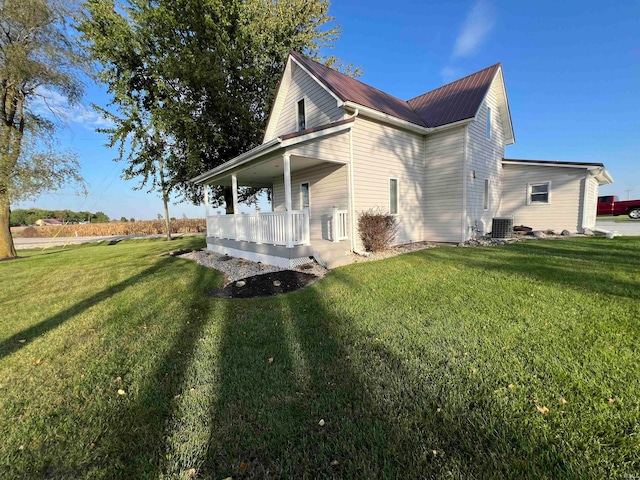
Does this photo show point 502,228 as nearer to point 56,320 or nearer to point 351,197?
point 351,197

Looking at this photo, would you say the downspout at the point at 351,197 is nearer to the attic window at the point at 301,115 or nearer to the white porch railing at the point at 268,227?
the white porch railing at the point at 268,227

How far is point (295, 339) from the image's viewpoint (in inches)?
136

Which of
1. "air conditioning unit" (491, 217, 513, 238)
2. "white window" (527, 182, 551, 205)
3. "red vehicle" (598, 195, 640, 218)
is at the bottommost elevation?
"air conditioning unit" (491, 217, 513, 238)

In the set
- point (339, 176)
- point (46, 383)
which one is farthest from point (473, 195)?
point (46, 383)

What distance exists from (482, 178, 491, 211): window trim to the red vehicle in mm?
20278

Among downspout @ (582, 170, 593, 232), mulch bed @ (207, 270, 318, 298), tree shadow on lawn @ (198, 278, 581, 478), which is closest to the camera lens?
tree shadow on lawn @ (198, 278, 581, 478)

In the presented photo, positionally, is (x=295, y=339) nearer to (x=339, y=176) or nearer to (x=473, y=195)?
(x=339, y=176)

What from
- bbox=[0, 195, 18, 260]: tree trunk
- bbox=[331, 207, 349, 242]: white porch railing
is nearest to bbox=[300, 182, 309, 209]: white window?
bbox=[331, 207, 349, 242]: white porch railing

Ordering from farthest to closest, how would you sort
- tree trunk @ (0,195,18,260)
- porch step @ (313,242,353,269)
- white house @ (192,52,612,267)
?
tree trunk @ (0,195,18,260)
white house @ (192,52,612,267)
porch step @ (313,242,353,269)

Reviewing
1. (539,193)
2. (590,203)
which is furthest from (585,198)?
(539,193)

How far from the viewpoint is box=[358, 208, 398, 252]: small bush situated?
8766mm

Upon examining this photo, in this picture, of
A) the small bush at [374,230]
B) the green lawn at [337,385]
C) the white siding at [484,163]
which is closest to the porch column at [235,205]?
the small bush at [374,230]

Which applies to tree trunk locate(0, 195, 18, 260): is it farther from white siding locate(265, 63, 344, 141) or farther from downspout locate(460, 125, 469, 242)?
downspout locate(460, 125, 469, 242)

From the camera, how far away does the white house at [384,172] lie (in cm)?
802
